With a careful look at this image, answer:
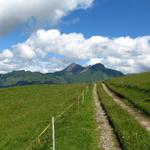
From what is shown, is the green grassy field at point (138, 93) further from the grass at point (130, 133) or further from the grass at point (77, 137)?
the grass at point (77, 137)

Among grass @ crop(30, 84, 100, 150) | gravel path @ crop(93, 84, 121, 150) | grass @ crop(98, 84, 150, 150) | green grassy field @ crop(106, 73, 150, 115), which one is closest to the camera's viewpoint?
grass @ crop(98, 84, 150, 150)

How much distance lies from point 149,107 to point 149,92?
1790 centimetres

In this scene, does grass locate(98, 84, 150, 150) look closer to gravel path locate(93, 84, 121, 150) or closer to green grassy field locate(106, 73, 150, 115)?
gravel path locate(93, 84, 121, 150)

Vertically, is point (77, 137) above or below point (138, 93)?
below

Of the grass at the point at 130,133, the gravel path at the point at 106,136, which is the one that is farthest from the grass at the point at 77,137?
the grass at the point at 130,133

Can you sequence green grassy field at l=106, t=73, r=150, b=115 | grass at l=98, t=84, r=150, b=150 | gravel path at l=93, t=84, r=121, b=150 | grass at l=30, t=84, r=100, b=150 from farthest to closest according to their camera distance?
green grassy field at l=106, t=73, r=150, b=115
grass at l=30, t=84, r=100, b=150
gravel path at l=93, t=84, r=121, b=150
grass at l=98, t=84, r=150, b=150

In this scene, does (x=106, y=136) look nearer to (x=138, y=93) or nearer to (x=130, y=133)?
(x=130, y=133)

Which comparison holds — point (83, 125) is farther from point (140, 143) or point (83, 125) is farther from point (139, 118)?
point (140, 143)

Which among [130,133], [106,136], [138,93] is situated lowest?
[106,136]

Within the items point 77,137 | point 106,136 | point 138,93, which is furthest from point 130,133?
point 138,93

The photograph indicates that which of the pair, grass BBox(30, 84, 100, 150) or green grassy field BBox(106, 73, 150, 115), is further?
green grassy field BBox(106, 73, 150, 115)

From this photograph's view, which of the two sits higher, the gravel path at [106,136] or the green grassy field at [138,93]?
the green grassy field at [138,93]

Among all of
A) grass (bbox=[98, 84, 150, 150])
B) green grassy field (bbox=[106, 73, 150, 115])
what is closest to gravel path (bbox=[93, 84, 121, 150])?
grass (bbox=[98, 84, 150, 150])

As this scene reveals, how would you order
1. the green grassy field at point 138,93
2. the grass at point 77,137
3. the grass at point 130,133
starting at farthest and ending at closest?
the green grassy field at point 138,93
the grass at point 77,137
the grass at point 130,133
